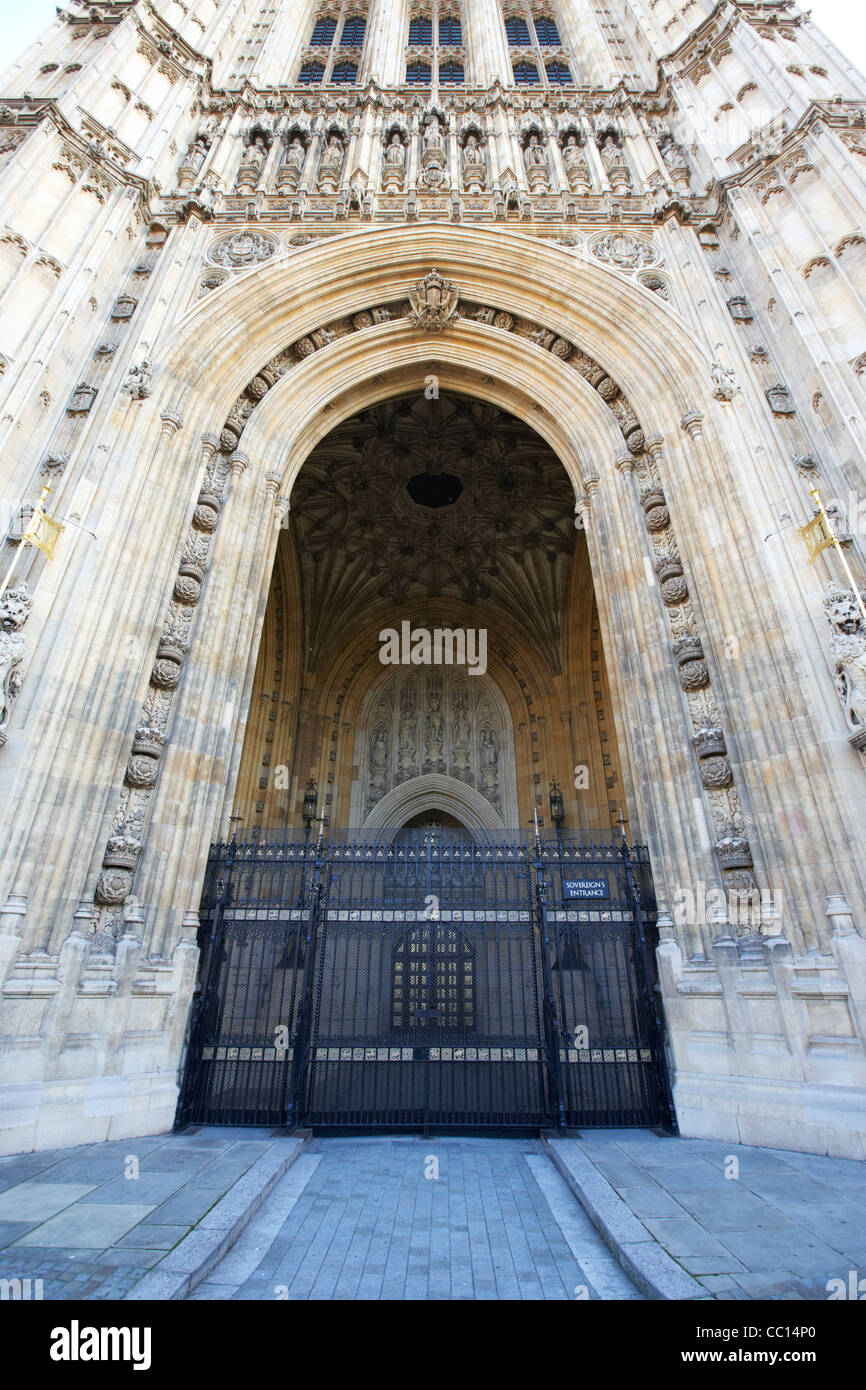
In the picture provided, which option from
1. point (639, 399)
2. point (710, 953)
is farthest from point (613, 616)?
point (710, 953)

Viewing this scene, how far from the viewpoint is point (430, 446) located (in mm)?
16109

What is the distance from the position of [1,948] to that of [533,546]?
15.3m

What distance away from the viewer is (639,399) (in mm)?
10164

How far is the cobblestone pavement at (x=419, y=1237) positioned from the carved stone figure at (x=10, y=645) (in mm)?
5245

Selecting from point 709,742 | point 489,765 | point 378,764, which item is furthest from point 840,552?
point 378,764

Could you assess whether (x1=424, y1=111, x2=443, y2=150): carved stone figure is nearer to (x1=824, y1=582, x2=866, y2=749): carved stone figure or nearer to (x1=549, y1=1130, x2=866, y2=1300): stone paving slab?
(x1=824, y1=582, x2=866, y2=749): carved stone figure

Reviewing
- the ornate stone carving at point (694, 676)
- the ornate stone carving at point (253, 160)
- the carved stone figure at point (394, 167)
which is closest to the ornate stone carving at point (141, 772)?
the ornate stone carving at point (694, 676)

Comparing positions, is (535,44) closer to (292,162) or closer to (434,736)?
(292,162)

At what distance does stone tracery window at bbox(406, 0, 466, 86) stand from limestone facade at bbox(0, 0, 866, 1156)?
6.33 ft

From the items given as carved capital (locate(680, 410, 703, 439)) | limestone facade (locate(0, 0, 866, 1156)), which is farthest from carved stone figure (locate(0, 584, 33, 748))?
carved capital (locate(680, 410, 703, 439))

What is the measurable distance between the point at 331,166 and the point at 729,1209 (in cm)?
1789

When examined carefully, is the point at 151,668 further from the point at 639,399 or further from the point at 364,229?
the point at 364,229

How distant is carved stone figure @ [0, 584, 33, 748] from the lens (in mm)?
6684

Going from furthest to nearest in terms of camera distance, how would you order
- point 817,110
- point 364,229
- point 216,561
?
1. point 364,229
2. point 817,110
3. point 216,561
